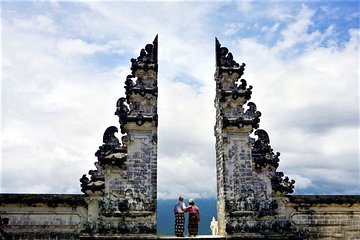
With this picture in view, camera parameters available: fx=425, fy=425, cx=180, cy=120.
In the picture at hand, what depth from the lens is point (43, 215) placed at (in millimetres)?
13508

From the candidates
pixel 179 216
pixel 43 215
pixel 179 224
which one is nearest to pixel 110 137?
pixel 43 215

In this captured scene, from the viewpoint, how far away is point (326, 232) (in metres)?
14.4

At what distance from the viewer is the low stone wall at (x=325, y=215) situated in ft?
46.8

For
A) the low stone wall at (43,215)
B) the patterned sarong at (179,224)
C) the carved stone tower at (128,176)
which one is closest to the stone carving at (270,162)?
the patterned sarong at (179,224)

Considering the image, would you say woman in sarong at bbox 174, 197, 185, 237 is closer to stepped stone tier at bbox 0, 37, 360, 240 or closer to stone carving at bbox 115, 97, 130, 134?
stepped stone tier at bbox 0, 37, 360, 240

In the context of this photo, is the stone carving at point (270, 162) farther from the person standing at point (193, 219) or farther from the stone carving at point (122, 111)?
the stone carving at point (122, 111)

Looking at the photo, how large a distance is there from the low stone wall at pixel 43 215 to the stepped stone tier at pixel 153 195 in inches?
1.2

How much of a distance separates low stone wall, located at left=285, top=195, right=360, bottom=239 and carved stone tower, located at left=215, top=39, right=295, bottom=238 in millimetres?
532

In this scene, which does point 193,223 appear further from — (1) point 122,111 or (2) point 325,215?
(2) point 325,215

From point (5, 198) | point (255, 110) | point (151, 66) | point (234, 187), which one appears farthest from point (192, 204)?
point (5, 198)

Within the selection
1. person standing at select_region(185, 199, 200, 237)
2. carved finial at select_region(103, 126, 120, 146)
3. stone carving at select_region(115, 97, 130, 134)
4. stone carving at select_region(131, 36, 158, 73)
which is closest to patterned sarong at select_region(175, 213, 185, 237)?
person standing at select_region(185, 199, 200, 237)

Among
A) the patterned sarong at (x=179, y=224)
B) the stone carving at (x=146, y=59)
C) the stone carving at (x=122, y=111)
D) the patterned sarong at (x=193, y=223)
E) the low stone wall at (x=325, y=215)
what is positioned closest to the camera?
the patterned sarong at (x=179, y=224)

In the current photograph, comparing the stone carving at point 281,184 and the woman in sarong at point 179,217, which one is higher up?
the stone carving at point 281,184

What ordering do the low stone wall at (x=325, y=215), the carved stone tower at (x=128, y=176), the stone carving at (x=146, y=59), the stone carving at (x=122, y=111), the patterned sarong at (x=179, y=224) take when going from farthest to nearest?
the stone carving at (x=146, y=59) < the low stone wall at (x=325, y=215) < the stone carving at (x=122, y=111) < the patterned sarong at (x=179, y=224) < the carved stone tower at (x=128, y=176)
